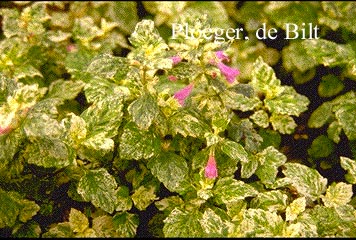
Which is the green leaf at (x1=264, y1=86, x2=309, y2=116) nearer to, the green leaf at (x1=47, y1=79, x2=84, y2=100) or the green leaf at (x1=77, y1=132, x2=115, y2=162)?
the green leaf at (x1=77, y1=132, x2=115, y2=162)

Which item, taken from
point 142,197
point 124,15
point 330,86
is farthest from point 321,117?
point 124,15

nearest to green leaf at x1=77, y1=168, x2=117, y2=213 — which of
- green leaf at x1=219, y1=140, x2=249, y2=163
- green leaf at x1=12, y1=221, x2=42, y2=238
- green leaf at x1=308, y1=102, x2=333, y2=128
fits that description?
green leaf at x1=12, y1=221, x2=42, y2=238

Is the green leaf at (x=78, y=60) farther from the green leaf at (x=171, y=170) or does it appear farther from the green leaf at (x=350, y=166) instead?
the green leaf at (x=350, y=166)

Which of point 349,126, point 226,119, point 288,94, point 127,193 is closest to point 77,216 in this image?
point 127,193

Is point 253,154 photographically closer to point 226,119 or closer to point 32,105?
point 226,119

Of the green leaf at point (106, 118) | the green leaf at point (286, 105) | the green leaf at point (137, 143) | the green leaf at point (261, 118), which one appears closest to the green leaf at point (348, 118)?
the green leaf at point (286, 105)

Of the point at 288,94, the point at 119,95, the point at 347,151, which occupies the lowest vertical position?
the point at 347,151
